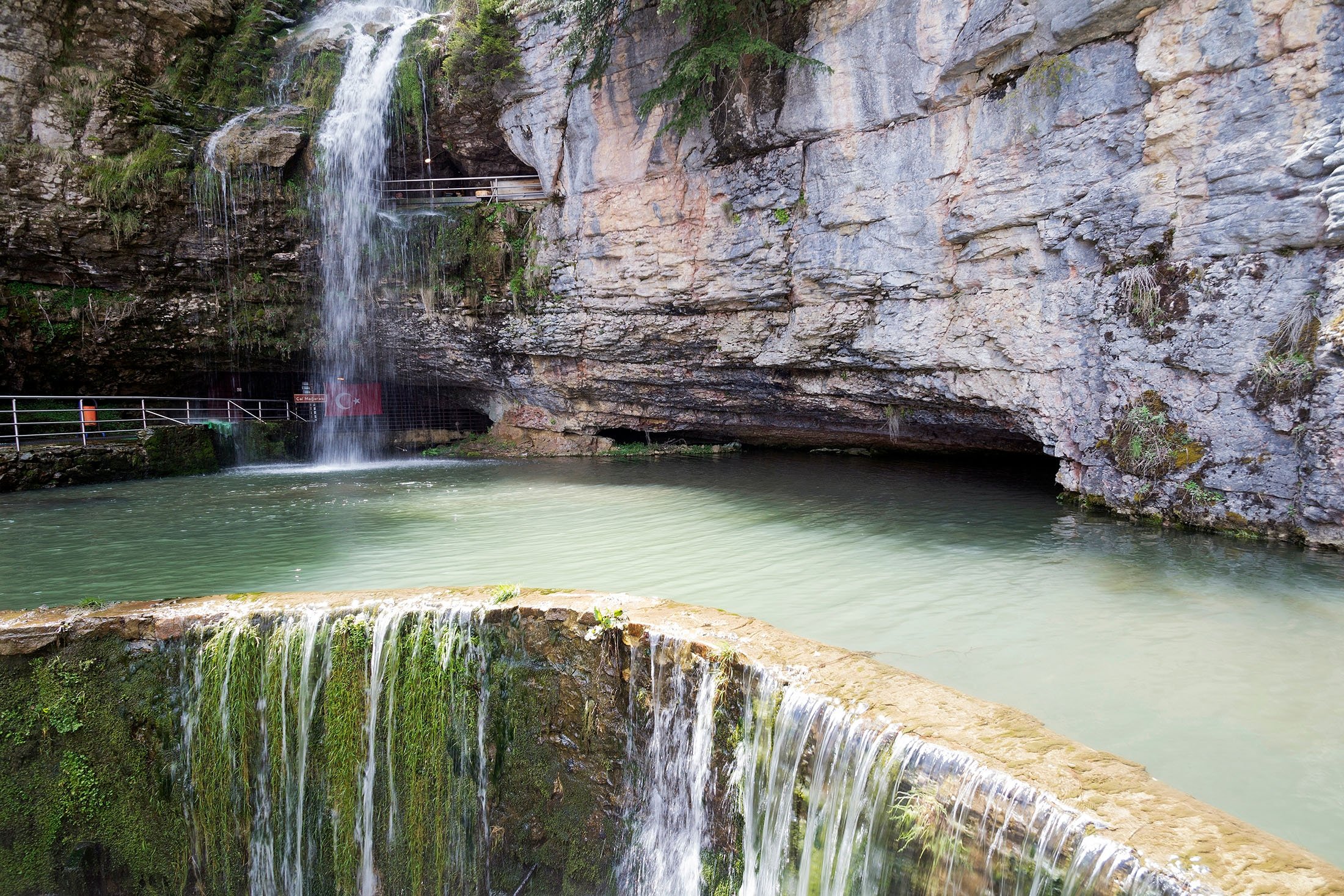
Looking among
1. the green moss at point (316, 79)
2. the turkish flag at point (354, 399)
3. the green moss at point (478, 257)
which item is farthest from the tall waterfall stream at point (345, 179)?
the turkish flag at point (354, 399)

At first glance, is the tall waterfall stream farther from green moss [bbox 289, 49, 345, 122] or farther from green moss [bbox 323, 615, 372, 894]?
green moss [bbox 323, 615, 372, 894]

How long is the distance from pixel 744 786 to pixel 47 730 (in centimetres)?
455

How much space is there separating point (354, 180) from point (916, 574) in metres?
13.5

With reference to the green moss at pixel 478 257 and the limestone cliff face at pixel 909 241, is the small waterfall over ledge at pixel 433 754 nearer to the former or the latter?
the limestone cliff face at pixel 909 241

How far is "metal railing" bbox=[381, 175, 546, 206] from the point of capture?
14.8 meters

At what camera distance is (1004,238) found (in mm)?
8836

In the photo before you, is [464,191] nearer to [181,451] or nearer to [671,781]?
[181,451]

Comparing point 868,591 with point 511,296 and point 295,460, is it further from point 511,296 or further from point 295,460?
point 295,460

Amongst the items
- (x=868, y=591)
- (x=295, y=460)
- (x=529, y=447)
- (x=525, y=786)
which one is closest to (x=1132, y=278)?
(x=868, y=591)

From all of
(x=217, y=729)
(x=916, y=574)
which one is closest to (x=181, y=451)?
(x=217, y=729)

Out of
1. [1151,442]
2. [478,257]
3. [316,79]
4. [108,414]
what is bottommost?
[1151,442]

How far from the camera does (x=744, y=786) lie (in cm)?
382

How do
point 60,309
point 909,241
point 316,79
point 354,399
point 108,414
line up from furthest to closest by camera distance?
point 354,399
point 108,414
point 316,79
point 60,309
point 909,241

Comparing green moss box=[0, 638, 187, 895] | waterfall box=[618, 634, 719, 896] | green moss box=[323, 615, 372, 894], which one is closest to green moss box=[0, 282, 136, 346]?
green moss box=[0, 638, 187, 895]
